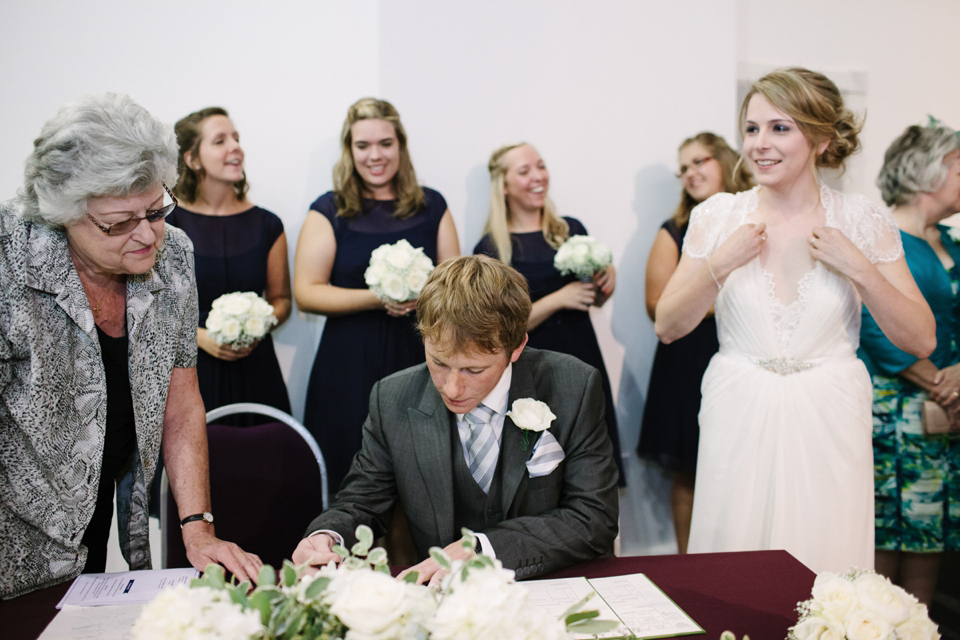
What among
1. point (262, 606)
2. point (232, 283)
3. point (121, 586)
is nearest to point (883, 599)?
point (262, 606)

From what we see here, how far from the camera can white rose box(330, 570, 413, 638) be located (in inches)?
32.3

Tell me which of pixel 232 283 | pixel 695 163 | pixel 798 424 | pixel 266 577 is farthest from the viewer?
pixel 695 163

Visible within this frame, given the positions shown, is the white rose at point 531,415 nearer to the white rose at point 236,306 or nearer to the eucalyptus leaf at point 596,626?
the eucalyptus leaf at point 596,626

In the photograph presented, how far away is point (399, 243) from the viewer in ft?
10.3

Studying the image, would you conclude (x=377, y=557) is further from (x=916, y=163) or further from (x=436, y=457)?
(x=916, y=163)

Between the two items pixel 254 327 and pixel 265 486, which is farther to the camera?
pixel 254 327

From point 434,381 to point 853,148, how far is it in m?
1.76

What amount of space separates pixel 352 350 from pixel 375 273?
17.5 inches

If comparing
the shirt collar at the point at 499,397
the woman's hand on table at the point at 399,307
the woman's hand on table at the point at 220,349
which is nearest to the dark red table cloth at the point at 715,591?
the shirt collar at the point at 499,397

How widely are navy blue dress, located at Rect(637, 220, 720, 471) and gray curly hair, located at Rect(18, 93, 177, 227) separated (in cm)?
A: 278

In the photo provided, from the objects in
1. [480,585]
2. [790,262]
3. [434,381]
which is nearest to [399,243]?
[434,381]

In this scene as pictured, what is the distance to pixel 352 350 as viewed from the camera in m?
3.31

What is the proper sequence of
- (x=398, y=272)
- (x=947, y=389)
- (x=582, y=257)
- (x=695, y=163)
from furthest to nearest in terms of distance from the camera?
(x=695, y=163), (x=582, y=257), (x=398, y=272), (x=947, y=389)

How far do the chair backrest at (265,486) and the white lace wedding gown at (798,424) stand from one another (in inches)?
53.7
